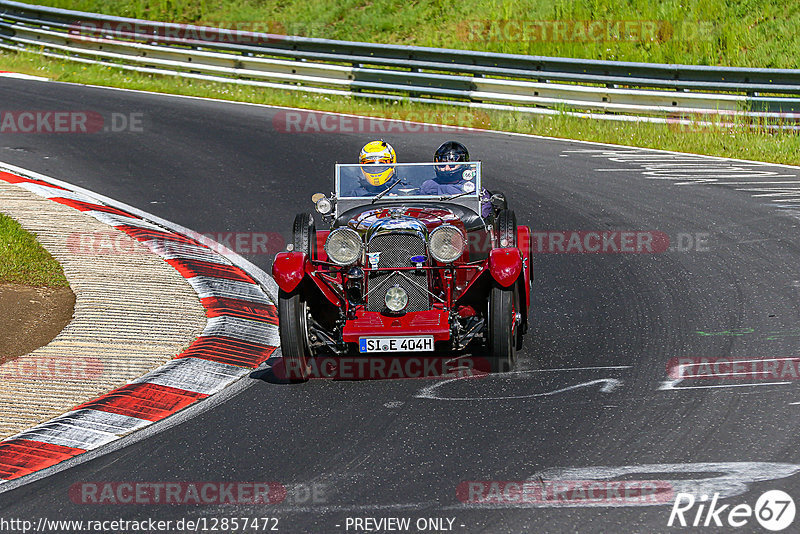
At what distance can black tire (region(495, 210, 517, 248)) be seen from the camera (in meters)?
8.31

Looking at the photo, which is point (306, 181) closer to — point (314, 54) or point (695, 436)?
point (314, 54)

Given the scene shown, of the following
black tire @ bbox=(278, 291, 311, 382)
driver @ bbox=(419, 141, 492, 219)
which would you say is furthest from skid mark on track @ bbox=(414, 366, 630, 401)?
driver @ bbox=(419, 141, 492, 219)

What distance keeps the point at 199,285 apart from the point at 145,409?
2.78 meters

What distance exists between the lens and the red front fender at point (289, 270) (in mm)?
7398

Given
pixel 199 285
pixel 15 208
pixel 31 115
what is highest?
pixel 31 115

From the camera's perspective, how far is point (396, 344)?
7156 millimetres

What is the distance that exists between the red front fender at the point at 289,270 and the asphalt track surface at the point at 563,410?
69 centimetres

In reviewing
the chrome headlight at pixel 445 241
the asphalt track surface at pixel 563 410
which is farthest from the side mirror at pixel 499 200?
the chrome headlight at pixel 445 241

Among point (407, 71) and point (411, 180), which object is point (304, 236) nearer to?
point (411, 180)

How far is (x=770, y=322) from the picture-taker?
318 inches

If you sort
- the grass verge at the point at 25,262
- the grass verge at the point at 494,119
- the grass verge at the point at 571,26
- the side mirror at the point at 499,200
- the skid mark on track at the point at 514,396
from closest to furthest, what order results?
the skid mark on track at the point at 514,396, the side mirror at the point at 499,200, the grass verge at the point at 25,262, the grass verge at the point at 494,119, the grass verge at the point at 571,26

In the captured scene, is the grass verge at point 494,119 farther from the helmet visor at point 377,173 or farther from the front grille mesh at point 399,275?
the front grille mesh at point 399,275

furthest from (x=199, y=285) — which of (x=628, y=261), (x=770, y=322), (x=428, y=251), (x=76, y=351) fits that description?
(x=770, y=322)

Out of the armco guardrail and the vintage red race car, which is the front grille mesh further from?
the armco guardrail
